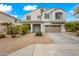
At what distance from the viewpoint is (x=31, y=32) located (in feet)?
17.0

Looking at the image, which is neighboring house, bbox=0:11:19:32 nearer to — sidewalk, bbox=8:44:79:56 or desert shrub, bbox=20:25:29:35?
desert shrub, bbox=20:25:29:35

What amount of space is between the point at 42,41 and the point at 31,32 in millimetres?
430

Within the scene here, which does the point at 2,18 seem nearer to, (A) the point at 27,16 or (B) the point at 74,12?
(A) the point at 27,16

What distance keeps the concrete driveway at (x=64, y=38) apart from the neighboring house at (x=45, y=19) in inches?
7.2

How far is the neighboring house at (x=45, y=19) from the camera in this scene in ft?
16.6

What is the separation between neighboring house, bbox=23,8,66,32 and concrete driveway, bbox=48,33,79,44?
0.18 metres

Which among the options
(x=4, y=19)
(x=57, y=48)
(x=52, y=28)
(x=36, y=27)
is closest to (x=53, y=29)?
(x=52, y=28)

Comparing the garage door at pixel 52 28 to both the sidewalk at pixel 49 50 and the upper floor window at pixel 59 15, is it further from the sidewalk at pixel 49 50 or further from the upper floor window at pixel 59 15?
the sidewalk at pixel 49 50

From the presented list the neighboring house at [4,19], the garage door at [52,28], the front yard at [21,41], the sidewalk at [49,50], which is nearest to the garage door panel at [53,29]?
the garage door at [52,28]

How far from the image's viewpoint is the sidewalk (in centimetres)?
473

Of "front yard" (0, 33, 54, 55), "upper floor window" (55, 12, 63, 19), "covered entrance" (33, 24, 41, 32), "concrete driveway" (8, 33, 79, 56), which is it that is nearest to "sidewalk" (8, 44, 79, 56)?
"concrete driveway" (8, 33, 79, 56)

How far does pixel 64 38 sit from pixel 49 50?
560mm

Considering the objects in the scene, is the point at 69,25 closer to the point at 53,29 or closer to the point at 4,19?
the point at 53,29

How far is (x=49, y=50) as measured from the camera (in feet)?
15.8
